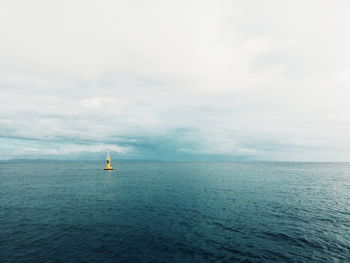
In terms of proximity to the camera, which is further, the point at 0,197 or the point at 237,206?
the point at 0,197

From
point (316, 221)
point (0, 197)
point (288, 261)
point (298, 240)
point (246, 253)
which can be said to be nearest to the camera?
point (288, 261)

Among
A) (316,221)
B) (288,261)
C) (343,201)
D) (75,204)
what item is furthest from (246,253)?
(343,201)

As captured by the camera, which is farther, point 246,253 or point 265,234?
point 265,234

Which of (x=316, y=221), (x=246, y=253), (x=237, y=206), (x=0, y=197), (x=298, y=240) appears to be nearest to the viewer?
(x=246, y=253)

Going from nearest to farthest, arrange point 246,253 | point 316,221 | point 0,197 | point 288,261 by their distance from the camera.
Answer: point 288,261
point 246,253
point 316,221
point 0,197

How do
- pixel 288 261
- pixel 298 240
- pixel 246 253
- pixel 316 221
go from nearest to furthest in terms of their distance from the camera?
pixel 288 261, pixel 246 253, pixel 298 240, pixel 316 221

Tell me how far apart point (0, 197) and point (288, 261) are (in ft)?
271

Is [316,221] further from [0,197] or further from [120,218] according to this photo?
[0,197]

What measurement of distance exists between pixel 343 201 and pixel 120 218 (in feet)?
226

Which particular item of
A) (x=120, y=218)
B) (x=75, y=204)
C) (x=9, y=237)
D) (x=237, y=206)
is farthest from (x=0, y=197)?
(x=237, y=206)

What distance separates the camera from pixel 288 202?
5756cm

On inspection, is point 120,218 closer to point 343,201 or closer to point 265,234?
point 265,234

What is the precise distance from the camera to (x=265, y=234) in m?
33.7

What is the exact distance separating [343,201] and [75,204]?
272 ft
